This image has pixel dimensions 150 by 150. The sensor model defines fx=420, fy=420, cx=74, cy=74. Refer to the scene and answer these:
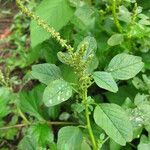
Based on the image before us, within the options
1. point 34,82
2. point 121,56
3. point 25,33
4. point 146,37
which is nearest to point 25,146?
point 121,56

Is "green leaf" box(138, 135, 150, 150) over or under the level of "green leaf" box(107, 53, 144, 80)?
under

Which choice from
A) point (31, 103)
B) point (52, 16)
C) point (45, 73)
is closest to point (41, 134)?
point (31, 103)

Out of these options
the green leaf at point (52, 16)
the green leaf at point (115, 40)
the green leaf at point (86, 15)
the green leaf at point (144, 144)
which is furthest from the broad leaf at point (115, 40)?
the green leaf at point (144, 144)

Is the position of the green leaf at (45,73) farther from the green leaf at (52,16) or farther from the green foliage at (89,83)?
the green leaf at (52,16)

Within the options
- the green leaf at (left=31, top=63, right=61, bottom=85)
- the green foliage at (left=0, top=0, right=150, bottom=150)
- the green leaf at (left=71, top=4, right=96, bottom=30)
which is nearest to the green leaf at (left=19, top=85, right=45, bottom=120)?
the green foliage at (left=0, top=0, right=150, bottom=150)

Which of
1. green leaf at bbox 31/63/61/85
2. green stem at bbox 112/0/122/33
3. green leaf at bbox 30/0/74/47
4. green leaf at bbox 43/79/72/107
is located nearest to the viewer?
green leaf at bbox 43/79/72/107

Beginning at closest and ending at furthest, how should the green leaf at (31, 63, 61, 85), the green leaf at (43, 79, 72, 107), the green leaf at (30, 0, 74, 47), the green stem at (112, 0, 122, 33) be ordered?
the green leaf at (43, 79, 72, 107) < the green leaf at (31, 63, 61, 85) < the green stem at (112, 0, 122, 33) < the green leaf at (30, 0, 74, 47)

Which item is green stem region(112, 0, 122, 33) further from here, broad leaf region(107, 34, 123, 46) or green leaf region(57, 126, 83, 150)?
green leaf region(57, 126, 83, 150)
